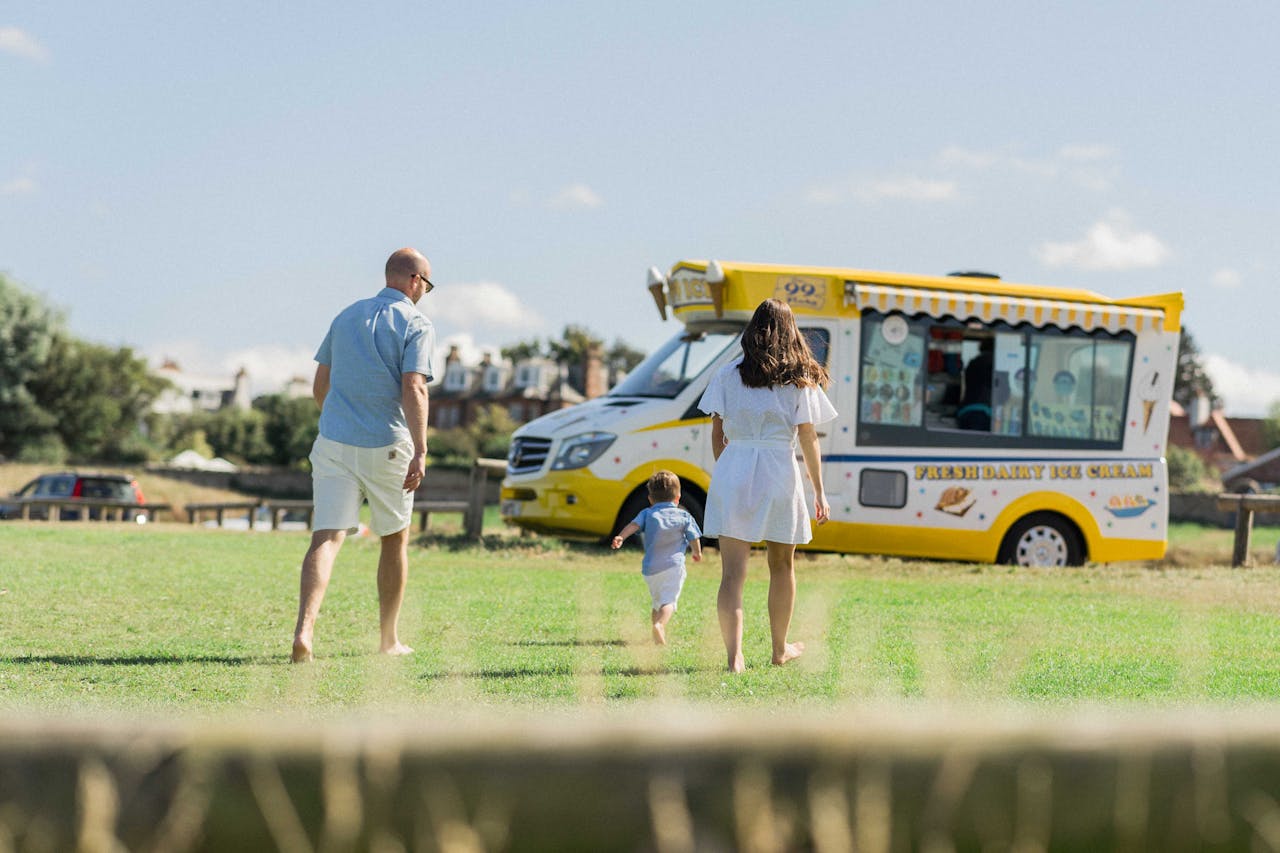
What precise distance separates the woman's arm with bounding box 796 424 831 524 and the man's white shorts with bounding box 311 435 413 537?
1.97 m

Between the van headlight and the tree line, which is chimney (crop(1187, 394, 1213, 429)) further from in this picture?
the van headlight

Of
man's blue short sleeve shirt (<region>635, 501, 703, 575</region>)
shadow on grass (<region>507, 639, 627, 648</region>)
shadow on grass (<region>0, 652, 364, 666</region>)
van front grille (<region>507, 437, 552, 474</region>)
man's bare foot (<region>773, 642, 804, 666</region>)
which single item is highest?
van front grille (<region>507, 437, 552, 474</region>)

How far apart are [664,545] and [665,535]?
74 mm

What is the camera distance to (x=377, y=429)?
23.3ft

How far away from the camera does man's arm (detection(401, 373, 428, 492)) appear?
7.03m

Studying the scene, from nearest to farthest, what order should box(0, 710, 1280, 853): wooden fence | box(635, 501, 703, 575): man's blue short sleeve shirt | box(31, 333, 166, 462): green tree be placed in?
box(0, 710, 1280, 853): wooden fence < box(635, 501, 703, 575): man's blue short sleeve shirt < box(31, 333, 166, 462): green tree

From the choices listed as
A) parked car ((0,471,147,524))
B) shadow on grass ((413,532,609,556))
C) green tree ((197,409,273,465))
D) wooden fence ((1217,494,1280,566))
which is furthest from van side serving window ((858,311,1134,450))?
green tree ((197,409,273,465))

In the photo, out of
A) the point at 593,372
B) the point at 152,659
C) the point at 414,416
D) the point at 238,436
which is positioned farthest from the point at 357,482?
the point at 238,436

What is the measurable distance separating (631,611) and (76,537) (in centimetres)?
863

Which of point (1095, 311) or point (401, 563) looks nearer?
point (401, 563)

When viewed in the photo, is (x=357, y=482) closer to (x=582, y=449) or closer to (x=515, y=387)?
(x=582, y=449)

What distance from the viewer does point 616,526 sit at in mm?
15164

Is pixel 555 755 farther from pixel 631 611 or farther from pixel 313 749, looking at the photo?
pixel 631 611

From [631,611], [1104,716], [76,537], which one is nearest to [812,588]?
[631,611]
